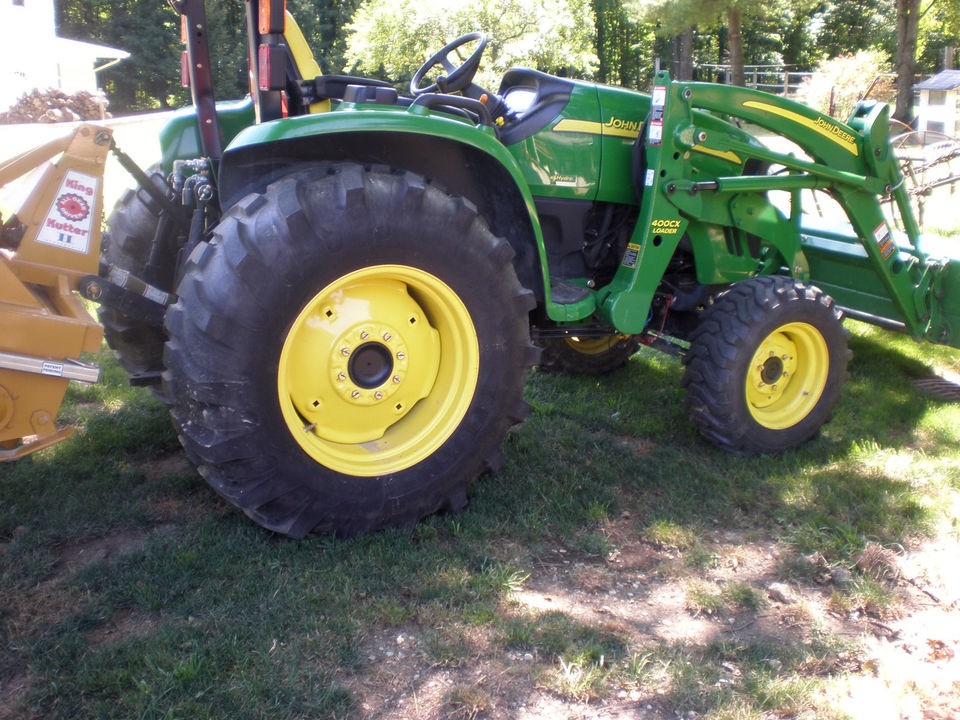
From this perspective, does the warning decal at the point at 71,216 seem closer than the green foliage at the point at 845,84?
Yes

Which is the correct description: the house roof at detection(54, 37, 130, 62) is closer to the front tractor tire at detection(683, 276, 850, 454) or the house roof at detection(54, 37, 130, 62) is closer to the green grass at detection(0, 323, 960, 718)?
the green grass at detection(0, 323, 960, 718)

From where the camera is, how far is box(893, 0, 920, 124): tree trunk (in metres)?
16.6

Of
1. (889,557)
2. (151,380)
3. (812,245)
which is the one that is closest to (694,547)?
(889,557)

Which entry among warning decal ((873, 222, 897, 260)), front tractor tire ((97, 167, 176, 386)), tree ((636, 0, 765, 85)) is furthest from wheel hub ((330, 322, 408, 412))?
tree ((636, 0, 765, 85))

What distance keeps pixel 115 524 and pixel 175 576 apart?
56 cm

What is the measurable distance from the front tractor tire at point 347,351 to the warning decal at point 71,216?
41 cm

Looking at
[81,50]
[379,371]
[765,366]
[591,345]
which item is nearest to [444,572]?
[379,371]

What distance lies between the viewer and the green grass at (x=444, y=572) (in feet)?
8.27

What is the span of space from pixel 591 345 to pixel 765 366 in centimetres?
123

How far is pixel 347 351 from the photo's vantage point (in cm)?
323

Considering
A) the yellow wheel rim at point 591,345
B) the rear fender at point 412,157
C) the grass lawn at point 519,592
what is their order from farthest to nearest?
the yellow wheel rim at point 591,345, the rear fender at point 412,157, the grass lawn at point 519,592

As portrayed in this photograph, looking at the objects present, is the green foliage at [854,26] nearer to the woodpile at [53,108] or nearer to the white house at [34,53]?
the white house at [34,53]

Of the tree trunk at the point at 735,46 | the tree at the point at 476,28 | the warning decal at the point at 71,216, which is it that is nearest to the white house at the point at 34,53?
the tree at the point at 476,28

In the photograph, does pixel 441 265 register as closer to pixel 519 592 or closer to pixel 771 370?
pixel 519 592
